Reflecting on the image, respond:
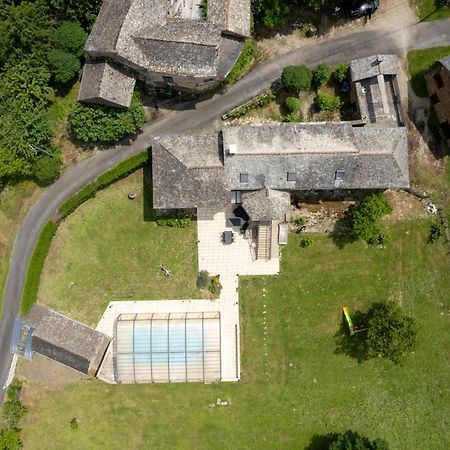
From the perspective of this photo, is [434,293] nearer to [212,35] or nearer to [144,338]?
[144,338]

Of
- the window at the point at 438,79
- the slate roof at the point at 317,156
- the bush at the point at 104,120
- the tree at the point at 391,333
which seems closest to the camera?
the tree at the point at 391,333

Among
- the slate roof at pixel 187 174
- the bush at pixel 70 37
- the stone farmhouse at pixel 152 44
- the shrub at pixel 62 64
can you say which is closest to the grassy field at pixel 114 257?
the slate roof at pixel 187 174

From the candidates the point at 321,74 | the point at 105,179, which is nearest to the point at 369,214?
the point at 321,74

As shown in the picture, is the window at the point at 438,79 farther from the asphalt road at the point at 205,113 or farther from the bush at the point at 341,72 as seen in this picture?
the bush at the point at 341,72

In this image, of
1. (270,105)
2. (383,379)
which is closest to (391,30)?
(270,105)

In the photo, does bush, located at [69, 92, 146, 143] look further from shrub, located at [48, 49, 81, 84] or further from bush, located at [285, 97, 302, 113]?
Answer: bush, located at [285, 97, 302, 113]

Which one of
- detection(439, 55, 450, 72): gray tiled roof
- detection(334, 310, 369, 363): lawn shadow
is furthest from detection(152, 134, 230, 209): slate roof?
detection(439, 55, 450, 72): gray tiled roof
